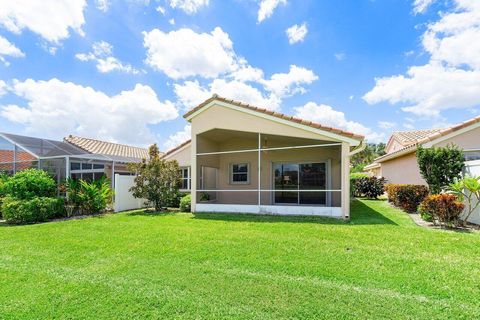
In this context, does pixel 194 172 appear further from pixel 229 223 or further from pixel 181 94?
pixel 181 94

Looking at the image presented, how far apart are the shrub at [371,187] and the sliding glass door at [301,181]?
910 centimetres

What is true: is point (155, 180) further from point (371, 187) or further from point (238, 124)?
point (371, 187)

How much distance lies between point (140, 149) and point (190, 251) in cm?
2185

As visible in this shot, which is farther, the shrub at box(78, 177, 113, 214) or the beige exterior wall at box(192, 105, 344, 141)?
the shrub at box(78, 177, 113, 214)

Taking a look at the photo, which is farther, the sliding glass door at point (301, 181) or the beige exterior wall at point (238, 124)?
the sliding glass door at point (301, 181)

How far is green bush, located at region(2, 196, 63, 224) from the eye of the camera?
11.2m

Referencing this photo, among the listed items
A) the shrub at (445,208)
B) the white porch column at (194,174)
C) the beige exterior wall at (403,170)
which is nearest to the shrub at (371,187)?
the beige exterior wall at (403,170)

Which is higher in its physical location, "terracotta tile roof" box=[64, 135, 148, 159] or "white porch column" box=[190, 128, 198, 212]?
"terracotta tile roof" box=[64, 135, 148, 159]

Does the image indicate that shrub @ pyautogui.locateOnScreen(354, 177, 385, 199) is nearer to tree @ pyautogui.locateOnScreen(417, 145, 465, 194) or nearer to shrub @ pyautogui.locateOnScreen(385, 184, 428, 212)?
shrub @ pyautogui.locateOnScreen(385, 184, 428, 212)

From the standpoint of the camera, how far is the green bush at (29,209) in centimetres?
1116

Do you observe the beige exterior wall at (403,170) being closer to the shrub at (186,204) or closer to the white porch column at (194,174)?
the white porch column at (194,174)

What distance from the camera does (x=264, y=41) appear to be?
15.4 metres

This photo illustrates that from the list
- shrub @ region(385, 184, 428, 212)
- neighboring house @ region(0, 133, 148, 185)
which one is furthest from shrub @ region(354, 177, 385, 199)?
neighboring house @ region(0, 133, 148, 185)

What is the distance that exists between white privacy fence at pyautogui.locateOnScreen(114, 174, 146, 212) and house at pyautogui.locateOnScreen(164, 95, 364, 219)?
3510 millimetres
